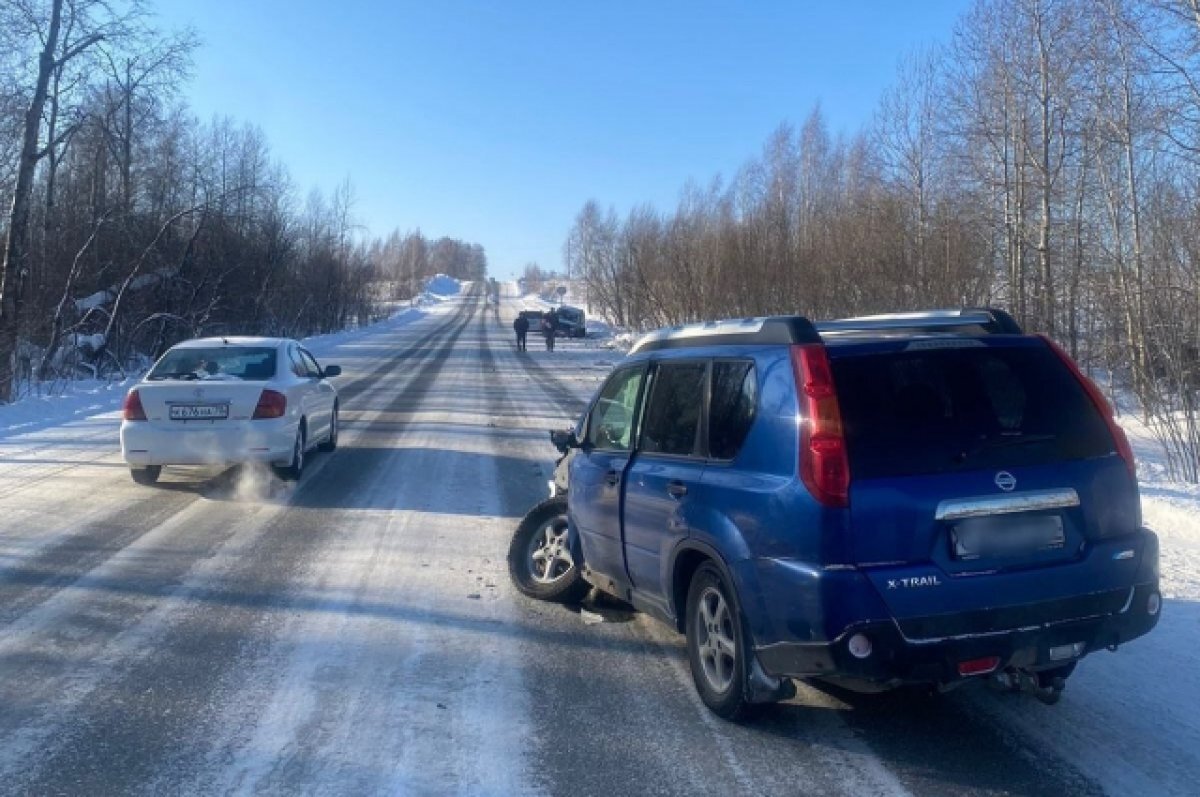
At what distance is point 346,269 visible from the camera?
227ft

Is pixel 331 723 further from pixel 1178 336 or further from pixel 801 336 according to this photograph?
pixel 1178 336

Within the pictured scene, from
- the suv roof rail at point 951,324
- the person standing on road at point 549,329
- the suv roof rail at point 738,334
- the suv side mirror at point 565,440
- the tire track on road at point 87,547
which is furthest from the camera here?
the person standing on road at point 549,329

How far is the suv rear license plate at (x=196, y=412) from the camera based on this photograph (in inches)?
399

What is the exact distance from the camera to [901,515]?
398 centimetres

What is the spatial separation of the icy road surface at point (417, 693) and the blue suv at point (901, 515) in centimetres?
36

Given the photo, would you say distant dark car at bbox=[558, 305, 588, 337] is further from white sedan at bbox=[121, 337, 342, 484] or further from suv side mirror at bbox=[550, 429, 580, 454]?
suv side mirror at bbox=[550, 429, 580, 454]

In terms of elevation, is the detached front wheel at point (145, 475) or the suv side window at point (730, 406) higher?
the suv side window at point (730, 406)

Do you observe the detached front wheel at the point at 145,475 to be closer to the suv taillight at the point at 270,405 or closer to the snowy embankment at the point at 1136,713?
the suv taillight at the point at 270,405

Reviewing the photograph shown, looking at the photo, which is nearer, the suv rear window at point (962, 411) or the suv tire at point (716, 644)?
the suv rear window at point (962, 411)

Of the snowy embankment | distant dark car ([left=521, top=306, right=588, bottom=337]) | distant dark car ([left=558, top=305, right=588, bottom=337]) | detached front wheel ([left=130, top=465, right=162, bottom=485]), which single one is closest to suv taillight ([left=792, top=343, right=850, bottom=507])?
the snowy embankment

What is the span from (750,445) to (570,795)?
1627mm

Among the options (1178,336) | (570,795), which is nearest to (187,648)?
(570,795)

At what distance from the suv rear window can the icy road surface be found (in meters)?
1.26

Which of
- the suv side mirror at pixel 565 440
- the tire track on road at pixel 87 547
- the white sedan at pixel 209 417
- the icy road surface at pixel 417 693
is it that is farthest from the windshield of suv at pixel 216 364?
the suv side mirror at pixel 565 440
